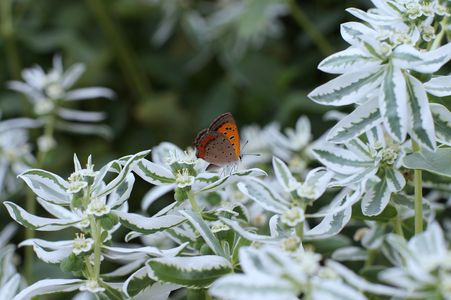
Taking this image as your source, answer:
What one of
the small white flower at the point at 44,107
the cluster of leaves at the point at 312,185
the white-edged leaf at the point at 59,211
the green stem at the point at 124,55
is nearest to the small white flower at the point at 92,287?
the cluster of leaves at the point at 312,185

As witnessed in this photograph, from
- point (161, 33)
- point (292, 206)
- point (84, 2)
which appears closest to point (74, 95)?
point (161, 33)

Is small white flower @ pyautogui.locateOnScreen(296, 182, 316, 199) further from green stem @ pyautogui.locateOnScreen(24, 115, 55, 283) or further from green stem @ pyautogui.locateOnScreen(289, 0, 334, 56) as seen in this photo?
green stem @ pyautogui.locateOnScreen(289, 0, 334, 56)

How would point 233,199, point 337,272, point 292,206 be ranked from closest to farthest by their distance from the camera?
point 337,272, point 292,206, point 233,199

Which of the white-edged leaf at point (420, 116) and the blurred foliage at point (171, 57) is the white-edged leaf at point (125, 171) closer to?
the white-edged leaf at point (420, 116)

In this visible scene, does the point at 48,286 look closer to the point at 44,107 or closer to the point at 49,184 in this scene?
the point at 49,184

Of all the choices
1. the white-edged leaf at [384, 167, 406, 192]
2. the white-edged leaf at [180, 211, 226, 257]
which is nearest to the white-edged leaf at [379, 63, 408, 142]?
the white-edged leaf at [384, 167, 406, 192]

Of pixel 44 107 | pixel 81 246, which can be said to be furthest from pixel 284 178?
pixel 44 107

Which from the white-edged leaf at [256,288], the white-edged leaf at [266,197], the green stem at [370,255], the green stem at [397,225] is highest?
the white-edged leaf at [266,197]

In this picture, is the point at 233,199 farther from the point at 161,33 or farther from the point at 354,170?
the point at 161,33
